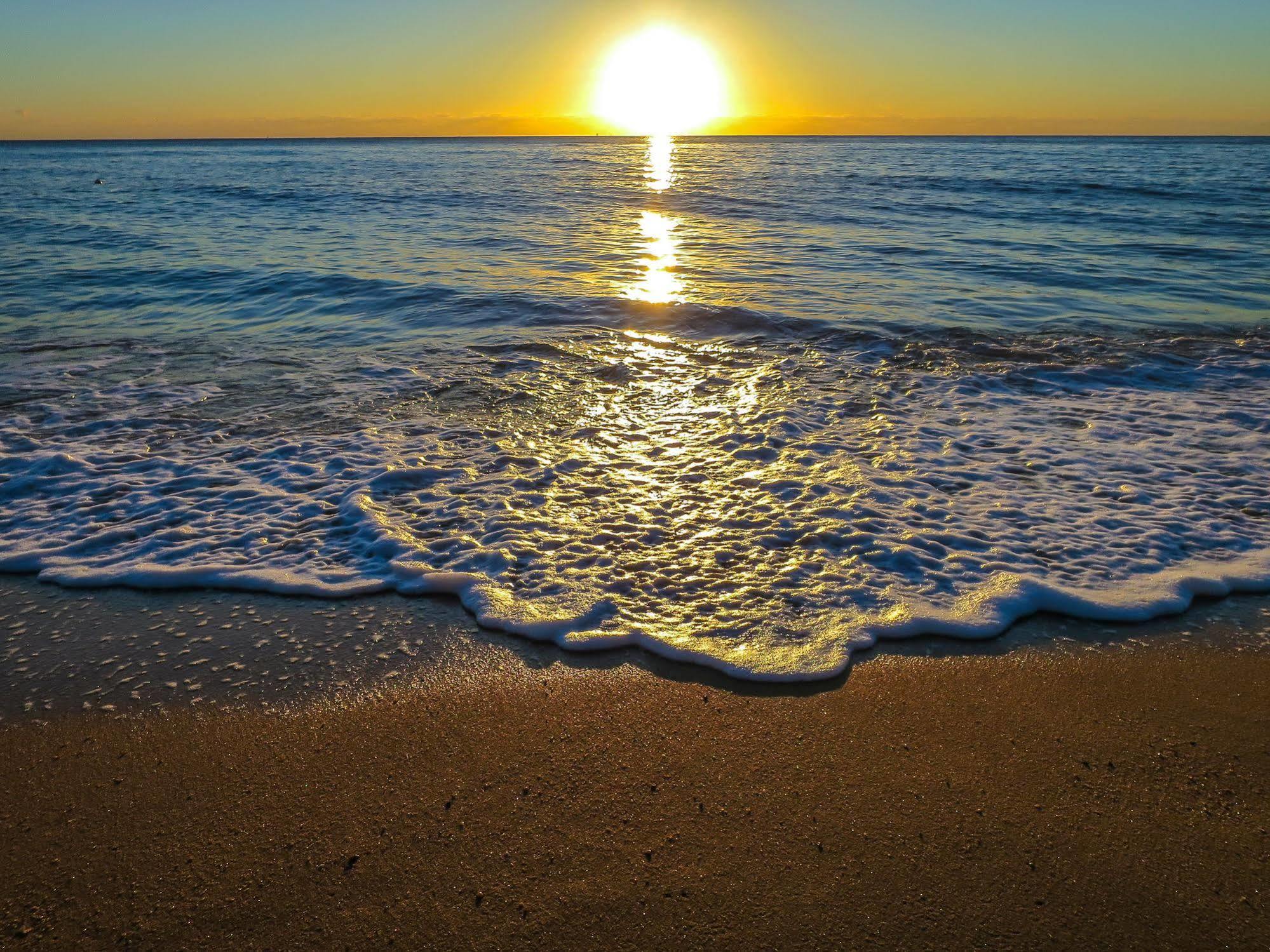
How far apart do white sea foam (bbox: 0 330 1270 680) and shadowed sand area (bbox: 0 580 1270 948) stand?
40cm

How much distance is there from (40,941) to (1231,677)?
4574 mm

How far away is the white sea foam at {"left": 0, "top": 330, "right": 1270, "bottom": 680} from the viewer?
3.98m

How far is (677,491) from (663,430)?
4.08ft

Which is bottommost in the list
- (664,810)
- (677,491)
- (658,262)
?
(664,810)

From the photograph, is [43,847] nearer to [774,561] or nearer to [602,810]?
[602,810]

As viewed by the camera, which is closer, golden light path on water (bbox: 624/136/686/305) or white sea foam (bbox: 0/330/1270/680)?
white sea foam (bbox: 0/330/1270/680)

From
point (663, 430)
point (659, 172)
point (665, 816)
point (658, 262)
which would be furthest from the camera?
point (659, 172)

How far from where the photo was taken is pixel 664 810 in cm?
270

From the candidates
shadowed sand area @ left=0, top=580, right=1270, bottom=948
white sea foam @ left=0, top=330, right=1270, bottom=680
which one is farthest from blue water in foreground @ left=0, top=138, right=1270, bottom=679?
shadowed sand area @ left=0, top=580, right=1270, bottom=948

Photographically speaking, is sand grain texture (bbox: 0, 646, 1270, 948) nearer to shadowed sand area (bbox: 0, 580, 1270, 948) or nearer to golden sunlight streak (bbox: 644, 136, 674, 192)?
shadowed sand area (bbox: 0, 580, 1270, 948)

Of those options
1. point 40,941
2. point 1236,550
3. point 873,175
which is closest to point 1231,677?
point 1236,550

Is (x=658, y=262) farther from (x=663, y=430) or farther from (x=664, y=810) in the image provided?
(x=664, y=810)

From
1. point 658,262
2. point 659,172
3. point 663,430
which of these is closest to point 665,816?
point 663,430

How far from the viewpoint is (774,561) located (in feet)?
14.1
